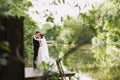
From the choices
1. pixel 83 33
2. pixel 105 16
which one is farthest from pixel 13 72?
pixel 105 16

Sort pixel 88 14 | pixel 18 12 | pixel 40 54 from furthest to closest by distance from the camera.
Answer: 1. pixel 40 54
2. pixel 88 14
3. pixel 18 12

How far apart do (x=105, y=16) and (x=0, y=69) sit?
0.60 m

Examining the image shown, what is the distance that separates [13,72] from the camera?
109 cm

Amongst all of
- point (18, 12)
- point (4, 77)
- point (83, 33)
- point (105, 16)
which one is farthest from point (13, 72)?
point (105, 16)

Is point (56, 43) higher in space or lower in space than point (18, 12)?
lower

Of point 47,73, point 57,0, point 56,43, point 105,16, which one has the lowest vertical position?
point 47,73

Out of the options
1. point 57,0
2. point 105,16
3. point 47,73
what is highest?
point 57,0

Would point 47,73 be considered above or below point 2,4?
below

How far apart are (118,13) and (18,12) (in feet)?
1.70

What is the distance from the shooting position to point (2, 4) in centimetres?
77

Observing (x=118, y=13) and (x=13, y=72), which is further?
(x=118, y=13)

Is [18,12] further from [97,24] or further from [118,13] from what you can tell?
[118,13]

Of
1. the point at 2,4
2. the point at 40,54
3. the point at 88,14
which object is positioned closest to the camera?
the point at 2,4

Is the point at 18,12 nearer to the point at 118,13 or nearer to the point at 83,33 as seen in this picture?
the point at 83,33
